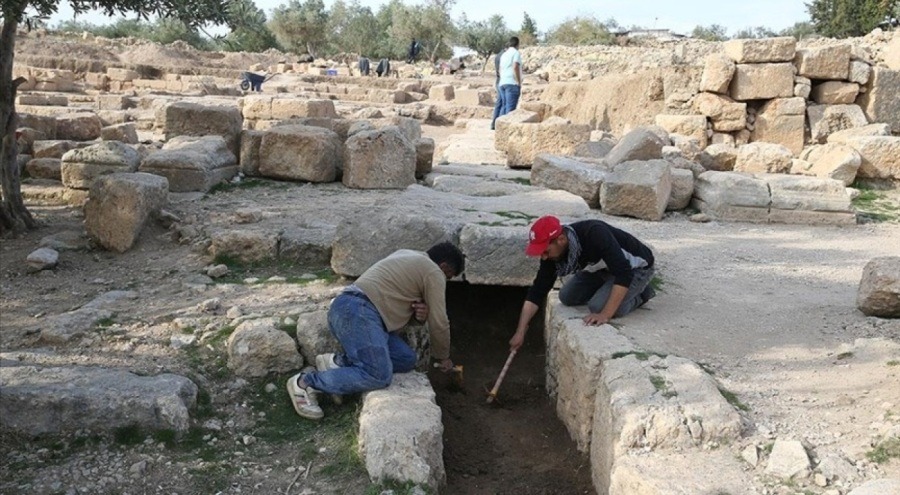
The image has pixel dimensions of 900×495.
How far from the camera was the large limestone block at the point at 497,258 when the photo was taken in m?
6.16

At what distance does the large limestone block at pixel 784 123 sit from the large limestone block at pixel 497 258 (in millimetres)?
8069

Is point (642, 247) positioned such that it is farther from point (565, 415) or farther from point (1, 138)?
point (1, 138)

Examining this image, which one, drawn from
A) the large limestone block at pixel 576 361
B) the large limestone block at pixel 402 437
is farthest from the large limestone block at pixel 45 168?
the large limestone block at pixel 576 361

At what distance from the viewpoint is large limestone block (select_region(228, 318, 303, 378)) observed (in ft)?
17.3

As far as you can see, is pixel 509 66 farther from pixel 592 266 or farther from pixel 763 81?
pixel 592 266

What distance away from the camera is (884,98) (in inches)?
501

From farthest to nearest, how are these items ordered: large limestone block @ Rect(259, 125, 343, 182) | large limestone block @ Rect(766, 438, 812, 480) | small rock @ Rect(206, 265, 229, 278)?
1. large limestone block @ Rect(259, 125, 343, 182)
2. small rock @ Rect(206, 265, 229, 278)
3. large limestone block @ Rect(766, 438, 812, 480)

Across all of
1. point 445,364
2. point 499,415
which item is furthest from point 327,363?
point 499,415

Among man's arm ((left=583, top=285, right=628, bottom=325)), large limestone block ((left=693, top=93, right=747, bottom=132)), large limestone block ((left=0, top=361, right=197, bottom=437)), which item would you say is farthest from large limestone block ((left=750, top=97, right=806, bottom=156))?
large limestone block ((left=0, top=361, right=197, bottom=437))

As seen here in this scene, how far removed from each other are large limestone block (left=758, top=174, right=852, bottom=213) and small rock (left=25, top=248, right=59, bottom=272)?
7361mm

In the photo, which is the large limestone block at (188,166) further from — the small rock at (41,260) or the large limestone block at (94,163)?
the small rock at (41,260)

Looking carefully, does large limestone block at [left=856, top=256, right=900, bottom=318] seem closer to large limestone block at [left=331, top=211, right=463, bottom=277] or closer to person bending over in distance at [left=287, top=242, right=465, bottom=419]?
person bending over in distance at [left=287, top=242, right=465, bottom=419]

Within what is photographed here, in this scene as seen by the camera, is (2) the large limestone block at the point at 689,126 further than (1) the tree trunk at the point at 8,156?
Yes

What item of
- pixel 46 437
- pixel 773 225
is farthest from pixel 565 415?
pixel 773 225
